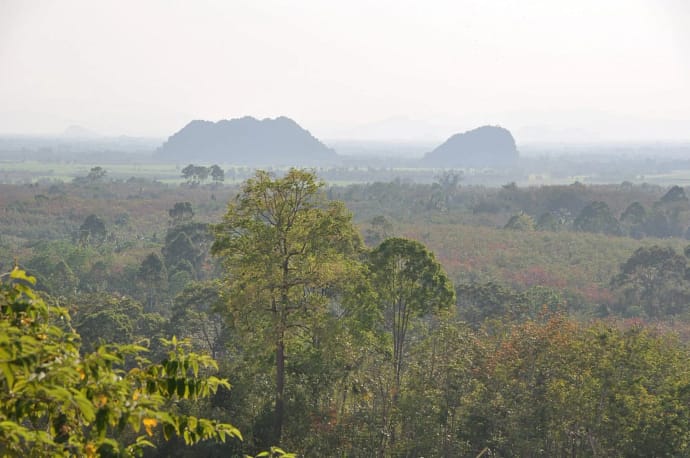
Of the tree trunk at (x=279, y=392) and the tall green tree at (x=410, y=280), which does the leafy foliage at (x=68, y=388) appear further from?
the tall green tree at (x=410, y=280)

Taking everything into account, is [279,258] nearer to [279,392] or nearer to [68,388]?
[279,392]

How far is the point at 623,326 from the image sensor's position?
1185 inches

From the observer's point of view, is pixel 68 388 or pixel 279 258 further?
pixel 279 258

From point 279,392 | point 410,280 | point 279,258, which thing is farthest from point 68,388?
point 410,280

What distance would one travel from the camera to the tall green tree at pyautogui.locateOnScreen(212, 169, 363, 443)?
1459cm

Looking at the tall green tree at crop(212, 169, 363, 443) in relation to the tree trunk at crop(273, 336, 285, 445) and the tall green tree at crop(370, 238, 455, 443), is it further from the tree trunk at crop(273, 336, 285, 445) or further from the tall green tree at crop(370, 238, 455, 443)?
the tall green tree at crop(370, 238, 455, 443)

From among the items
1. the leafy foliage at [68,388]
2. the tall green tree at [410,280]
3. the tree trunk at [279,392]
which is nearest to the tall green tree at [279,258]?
the tree trunk at [279,392]

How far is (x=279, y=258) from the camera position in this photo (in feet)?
48.6

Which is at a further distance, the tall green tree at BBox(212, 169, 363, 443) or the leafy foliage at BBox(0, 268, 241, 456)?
the tall green tree at BBox(212, 169, 363, 443)

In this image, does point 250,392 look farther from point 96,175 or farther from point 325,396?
point 96,175

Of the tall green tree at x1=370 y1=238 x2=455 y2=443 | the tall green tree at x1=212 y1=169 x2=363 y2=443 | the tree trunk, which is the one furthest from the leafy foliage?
the tall green tree at x1=370 y1=238 x2=455 y2=443

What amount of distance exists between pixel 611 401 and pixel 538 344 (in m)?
2.52

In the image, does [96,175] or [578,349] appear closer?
[578,349]

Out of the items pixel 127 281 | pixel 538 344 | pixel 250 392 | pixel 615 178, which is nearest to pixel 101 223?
pixel 127 281
